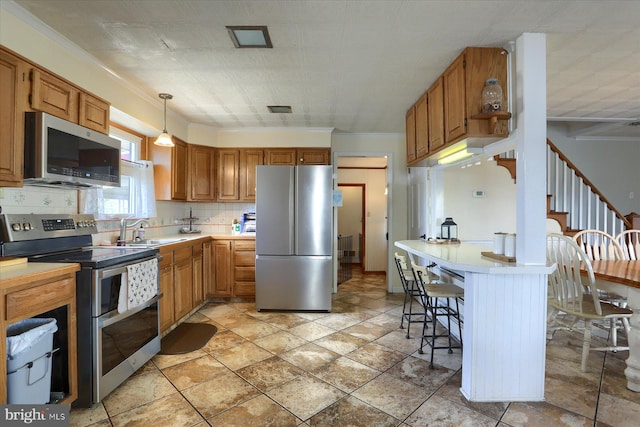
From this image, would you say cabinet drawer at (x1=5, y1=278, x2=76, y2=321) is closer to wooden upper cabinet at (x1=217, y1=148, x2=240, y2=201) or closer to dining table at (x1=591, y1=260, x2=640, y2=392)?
wooden upper cabinet at (x1=217, y1=148, x2=240, y2=201)

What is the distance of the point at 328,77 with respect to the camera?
2854 mm

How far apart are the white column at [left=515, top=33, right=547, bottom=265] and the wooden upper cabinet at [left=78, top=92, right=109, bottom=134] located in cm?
308

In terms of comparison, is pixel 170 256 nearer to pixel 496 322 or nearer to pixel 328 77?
pixel 328 77

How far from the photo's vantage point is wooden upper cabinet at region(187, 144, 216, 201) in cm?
435

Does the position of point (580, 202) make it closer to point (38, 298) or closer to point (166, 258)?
point (166, 258)

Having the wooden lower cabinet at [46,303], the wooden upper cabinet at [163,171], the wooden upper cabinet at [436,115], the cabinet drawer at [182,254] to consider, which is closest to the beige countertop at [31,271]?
the wooden lower cabinet at [46,303]

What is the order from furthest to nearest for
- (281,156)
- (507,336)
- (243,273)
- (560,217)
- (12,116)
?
(281,156) → (243,273) → (560,217) → (507,336) → (12,116)

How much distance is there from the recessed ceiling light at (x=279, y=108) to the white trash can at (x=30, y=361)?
278 centimetres

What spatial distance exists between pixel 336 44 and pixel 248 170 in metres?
2.64

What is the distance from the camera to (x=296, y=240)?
389 centimetres

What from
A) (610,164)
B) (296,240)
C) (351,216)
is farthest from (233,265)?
(610,164)

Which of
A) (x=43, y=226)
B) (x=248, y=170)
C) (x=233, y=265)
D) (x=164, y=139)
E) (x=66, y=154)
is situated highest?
(x=164, y=139)

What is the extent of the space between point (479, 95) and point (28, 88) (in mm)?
2927

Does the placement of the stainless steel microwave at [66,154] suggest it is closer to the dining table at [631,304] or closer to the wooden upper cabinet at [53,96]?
the wooden upper cabinet at [53,96]
